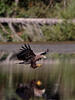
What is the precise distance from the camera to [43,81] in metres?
7.74


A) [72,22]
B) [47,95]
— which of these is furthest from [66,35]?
[47,95]

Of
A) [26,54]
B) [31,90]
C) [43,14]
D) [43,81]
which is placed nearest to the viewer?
[31,90]

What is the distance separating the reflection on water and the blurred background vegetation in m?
4.38

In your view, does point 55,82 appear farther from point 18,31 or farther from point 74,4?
point 18,31

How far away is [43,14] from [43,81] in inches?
356

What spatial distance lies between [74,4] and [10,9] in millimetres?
2751

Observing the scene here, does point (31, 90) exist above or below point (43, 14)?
above

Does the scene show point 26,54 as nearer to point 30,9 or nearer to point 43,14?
point 43,14

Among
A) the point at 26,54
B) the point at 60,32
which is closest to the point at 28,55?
the point at 26,54

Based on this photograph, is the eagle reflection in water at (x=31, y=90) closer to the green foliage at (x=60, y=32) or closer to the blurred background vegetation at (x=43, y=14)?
the green foliage at (x=60, y=32)

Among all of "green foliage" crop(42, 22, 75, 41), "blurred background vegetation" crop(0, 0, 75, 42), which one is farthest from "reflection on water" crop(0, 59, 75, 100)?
"blurred background vegetation" crop(0, 0, 75, 42)

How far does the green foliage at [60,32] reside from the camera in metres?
14.6

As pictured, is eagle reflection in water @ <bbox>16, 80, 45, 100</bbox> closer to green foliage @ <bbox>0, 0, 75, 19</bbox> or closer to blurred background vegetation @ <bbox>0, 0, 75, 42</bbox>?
blurred background vegetation @ <bbox>0, 0, 75, 42</bbox>

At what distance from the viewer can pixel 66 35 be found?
584 inches
